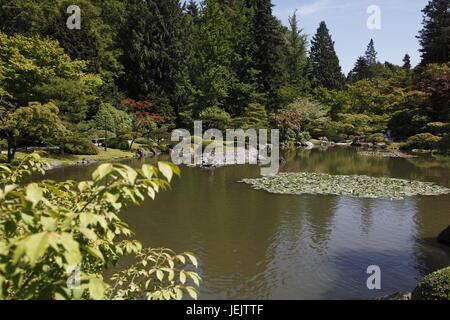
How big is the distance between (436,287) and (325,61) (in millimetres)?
56541

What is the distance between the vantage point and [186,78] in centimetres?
3844

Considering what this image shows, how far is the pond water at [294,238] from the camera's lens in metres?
6.32

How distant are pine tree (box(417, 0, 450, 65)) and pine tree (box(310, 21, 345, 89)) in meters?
13.1

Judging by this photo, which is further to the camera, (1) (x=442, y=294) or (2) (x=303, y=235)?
(2) (x=303, y=235)

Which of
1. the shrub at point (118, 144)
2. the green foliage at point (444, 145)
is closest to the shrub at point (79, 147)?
the shrub at point (118, 144)

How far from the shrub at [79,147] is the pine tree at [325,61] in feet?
127

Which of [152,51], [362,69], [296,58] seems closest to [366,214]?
[152,51]

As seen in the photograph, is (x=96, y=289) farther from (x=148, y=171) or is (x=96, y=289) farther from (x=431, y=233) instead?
(x=431, y=233)

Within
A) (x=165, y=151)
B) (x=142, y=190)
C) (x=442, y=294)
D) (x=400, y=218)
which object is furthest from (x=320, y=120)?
(x=142, y=190)

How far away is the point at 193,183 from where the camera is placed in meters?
15.7

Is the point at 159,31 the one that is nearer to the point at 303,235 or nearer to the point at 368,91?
the point at 368,91

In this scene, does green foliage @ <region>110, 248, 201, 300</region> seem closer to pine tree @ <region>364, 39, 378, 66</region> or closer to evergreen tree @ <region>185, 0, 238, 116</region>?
evergreen tree @ <region>185, 0, 238, 116</region>

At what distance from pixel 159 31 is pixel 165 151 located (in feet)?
51.1

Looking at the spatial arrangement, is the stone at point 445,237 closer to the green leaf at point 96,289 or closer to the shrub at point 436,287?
the shrub at point 436,287
